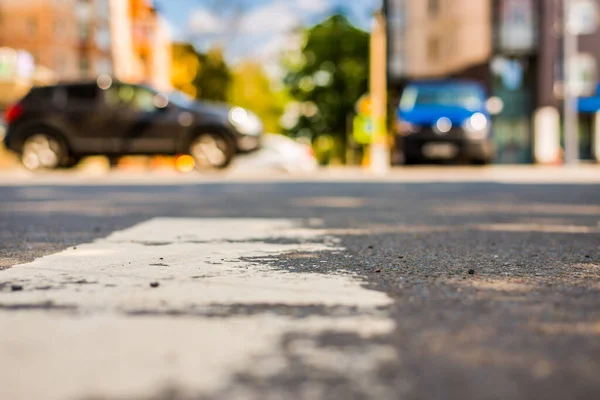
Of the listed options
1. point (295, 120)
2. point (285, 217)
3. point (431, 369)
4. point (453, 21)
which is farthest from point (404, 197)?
point (295, 120)

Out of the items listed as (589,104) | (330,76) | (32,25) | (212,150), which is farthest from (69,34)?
(212,150)

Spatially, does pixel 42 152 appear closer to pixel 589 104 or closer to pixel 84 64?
pixel 589 104

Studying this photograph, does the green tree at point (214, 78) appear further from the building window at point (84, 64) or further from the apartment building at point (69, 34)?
the building window at point (84, 64)

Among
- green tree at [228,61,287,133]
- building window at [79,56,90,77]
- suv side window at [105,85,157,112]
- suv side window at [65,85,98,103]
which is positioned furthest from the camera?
green tree at [228,61,287,133]

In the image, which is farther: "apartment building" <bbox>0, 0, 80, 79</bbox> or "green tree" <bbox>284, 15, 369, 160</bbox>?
"apartment building" <bbox>0, 0, 80, 79</bbox>

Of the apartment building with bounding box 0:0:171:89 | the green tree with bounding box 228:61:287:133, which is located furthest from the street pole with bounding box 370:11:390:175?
the green tree with bounding box 228:61:287:133

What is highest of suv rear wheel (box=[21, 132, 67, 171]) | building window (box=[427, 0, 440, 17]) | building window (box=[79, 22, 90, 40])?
building window (box=[79, 22, 90, 40])

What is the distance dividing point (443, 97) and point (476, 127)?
1.36 m

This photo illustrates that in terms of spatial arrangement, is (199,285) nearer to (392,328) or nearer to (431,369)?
(392,328)

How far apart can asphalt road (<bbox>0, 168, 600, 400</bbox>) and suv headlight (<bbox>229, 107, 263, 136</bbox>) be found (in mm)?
6591

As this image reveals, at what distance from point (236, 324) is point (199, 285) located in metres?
0.95

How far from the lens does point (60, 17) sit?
232 ft

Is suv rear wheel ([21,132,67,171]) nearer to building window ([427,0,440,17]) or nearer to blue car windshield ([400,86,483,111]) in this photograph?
blue car windshield ([400,86,483,111])

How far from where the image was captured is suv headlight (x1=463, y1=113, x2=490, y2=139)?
19.0m
